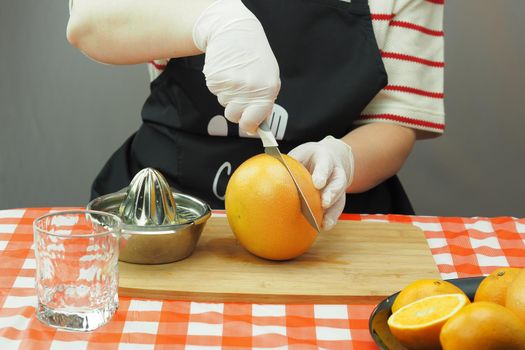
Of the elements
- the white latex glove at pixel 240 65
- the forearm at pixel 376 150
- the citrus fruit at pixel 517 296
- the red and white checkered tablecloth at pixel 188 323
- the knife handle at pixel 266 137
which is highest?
the white latex glove at pixel 240 65

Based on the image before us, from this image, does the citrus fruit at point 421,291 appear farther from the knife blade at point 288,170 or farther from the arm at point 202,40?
the arm at point 202,40

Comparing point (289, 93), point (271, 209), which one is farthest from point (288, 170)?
point (289, 93)

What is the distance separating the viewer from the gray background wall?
216cm

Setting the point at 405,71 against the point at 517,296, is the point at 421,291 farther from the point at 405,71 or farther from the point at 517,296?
the point at 405,71

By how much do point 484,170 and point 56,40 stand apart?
125cm

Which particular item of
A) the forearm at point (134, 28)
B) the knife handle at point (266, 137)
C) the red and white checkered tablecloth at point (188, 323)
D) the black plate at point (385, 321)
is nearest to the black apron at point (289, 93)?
the forearm at point (134, 28)

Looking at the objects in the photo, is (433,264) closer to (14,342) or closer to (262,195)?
(262,195)

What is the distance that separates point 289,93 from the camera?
142 cm

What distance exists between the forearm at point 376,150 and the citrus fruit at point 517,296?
0.62 meters

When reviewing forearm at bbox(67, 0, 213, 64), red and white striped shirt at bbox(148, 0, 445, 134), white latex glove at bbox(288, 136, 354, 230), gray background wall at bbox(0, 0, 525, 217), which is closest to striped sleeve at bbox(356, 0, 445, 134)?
red and white striped shirt at bbox(148, 0, 445, 134)

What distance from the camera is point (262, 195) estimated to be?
1032mm

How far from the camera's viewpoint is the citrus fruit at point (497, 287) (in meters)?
0.81

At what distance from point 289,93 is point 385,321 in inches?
25.7

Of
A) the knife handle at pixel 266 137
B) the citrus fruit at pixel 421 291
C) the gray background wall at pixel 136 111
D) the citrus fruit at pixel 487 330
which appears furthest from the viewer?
the gray background wall at pixel 136 111
